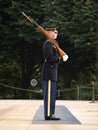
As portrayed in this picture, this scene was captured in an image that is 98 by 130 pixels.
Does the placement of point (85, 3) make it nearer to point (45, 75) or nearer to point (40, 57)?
point (40, 57)

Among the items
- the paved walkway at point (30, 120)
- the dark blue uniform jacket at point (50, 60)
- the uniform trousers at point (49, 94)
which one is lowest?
the paved walkway at point (30, 120)

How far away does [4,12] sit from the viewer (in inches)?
1590

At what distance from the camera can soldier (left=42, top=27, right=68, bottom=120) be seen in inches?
→ 377

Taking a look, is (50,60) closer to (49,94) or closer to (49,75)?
(49,75)

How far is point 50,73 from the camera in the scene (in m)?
9.67

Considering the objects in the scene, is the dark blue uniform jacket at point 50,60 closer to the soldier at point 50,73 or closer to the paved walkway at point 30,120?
the soldier at point 50,73

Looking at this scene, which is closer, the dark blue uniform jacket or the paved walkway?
the paved walkway

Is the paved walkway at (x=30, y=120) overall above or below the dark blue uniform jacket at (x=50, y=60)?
below

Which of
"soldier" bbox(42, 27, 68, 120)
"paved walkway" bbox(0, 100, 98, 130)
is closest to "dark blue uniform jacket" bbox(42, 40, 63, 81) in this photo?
"soldier" bbox(42, 27, 68, 120)

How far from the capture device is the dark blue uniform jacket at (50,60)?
9562 millimetres

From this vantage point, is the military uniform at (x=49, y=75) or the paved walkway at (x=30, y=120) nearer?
the paved walkway at (x=30, y=120)

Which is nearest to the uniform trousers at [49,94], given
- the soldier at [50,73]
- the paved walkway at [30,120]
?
the soldier at [50,73]

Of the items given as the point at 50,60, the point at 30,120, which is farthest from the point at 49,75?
the point at 30,120

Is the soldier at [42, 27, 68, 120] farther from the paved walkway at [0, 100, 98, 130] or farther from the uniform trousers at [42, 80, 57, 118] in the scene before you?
the paved walkway at [0, 100, 98, 130]
